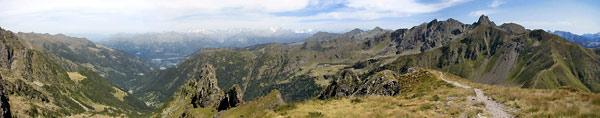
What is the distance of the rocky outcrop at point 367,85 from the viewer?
41.9m

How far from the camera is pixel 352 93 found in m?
50.4

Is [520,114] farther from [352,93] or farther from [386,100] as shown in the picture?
[352,93]

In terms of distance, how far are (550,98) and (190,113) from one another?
123 meters

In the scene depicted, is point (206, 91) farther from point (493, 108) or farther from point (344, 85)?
point (493, 108)

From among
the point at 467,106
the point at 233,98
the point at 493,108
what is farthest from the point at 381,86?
the point at 233,98

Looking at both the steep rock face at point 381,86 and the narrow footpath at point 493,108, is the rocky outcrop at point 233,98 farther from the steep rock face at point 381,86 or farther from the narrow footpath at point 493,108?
the narrow footpath at point 493,108

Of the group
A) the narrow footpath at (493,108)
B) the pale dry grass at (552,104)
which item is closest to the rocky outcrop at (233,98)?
the narrow footpath at (493,108)

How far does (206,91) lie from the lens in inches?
5994

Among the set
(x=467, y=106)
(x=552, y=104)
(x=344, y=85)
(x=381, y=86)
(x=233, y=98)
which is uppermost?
(x=552, y=104)

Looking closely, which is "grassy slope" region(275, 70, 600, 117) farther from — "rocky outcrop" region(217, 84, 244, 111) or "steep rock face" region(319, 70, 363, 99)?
"rocky outcrop" region(217, 84, 244, 111)

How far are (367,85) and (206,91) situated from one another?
122916 millimetres

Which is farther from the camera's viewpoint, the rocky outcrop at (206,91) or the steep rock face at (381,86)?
the rocky outcrop at (206,91)

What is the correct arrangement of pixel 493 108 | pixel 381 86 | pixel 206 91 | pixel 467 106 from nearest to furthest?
pixel 493 108, pixel 467 106, pixel 381 86, pixel 206 91

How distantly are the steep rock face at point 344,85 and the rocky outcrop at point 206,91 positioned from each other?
218 ft
